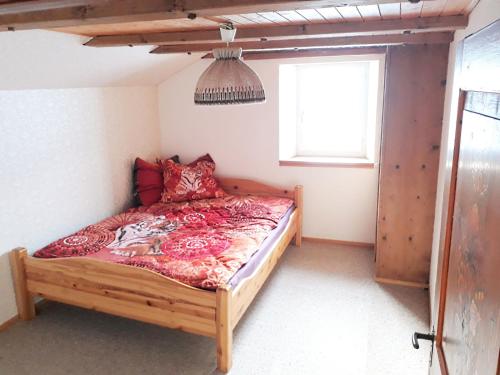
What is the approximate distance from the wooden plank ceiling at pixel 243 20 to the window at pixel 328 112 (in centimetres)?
90

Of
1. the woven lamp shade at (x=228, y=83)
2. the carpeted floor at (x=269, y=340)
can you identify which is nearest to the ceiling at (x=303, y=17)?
the woven lamp shade at (x=228, y=83)

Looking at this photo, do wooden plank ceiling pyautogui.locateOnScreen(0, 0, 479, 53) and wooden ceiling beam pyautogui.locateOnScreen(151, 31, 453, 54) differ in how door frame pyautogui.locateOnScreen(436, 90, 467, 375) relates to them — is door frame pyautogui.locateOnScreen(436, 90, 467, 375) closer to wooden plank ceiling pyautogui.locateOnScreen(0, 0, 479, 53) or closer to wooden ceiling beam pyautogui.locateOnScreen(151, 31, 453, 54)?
wooden plank ceiling pyautogui.locateOnScreen(0, 0, 479, 53)

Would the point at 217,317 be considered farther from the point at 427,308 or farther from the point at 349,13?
the point at 349,13

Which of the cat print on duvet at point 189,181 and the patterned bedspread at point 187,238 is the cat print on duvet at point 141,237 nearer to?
the patterned bedspread at point 187,238

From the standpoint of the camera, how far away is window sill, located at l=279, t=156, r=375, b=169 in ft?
12.5

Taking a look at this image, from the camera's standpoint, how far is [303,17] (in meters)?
2.31

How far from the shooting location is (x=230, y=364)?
2.30 meters

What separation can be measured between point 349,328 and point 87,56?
2546 mm

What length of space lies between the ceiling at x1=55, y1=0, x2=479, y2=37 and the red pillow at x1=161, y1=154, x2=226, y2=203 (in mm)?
1499

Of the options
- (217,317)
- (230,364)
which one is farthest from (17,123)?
(230,364)

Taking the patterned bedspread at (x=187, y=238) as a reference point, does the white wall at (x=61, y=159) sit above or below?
above

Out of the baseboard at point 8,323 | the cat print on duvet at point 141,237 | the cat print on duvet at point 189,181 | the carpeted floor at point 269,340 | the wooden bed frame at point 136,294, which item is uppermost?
the cat print on duvet at point 189,181

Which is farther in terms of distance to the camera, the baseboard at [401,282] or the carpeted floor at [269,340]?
the baseboard at [401,282]

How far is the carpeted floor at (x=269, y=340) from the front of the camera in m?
2.32
